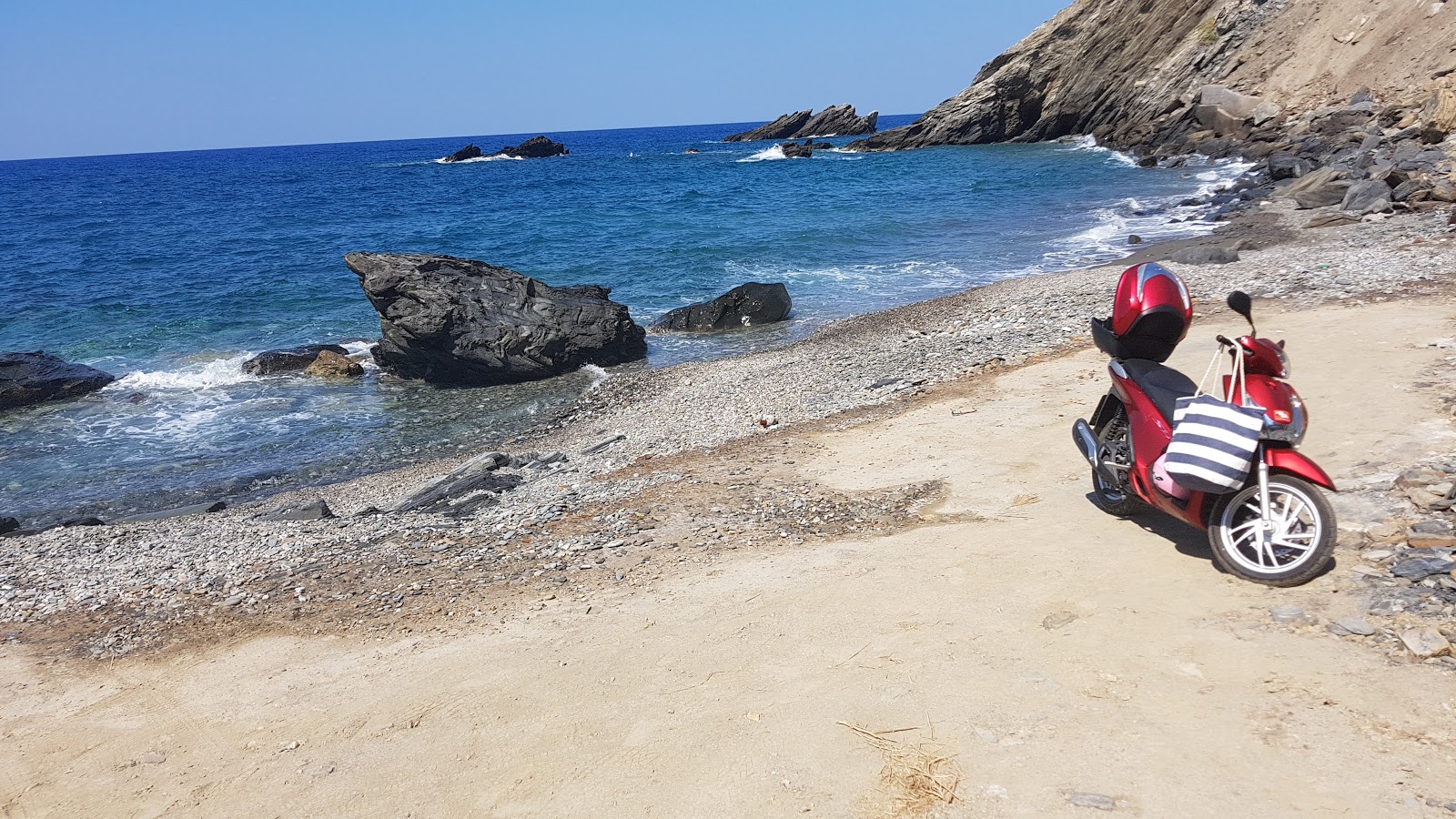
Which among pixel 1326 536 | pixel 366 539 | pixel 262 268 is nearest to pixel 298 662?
pixel 366 539

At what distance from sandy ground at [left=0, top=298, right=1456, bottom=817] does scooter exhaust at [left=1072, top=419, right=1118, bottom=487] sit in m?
0.36

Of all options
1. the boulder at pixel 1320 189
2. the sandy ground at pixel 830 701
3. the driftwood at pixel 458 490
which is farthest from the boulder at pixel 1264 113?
the driftwood at pixel 458 490

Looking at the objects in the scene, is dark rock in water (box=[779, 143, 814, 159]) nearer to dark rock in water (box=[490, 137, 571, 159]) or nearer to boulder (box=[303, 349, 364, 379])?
dark rock in water (box=[490, 137, 571, 159])

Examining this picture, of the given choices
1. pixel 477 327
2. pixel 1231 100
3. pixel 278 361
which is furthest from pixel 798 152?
pixel 477 327

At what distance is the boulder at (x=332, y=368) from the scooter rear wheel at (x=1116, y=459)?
51.6 ft

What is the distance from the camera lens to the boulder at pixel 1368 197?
19516 millimetres

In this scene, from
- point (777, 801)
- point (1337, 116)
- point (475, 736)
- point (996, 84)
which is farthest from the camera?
point (996, 84)

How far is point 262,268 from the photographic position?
105 ft

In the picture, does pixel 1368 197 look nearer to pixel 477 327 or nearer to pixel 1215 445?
pixel 477 327

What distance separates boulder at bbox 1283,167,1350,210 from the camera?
2234 centimetres

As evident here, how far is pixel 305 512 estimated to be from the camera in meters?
10.6

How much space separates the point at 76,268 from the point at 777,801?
3939 centimetres

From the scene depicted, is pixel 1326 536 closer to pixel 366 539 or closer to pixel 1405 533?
pixel 1405 533

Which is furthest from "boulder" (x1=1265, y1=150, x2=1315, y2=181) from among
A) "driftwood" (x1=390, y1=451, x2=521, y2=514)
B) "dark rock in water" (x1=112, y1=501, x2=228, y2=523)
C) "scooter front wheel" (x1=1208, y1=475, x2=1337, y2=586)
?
"dark rock in water" (x1=112, y1=501, x2=228, y2=523)
